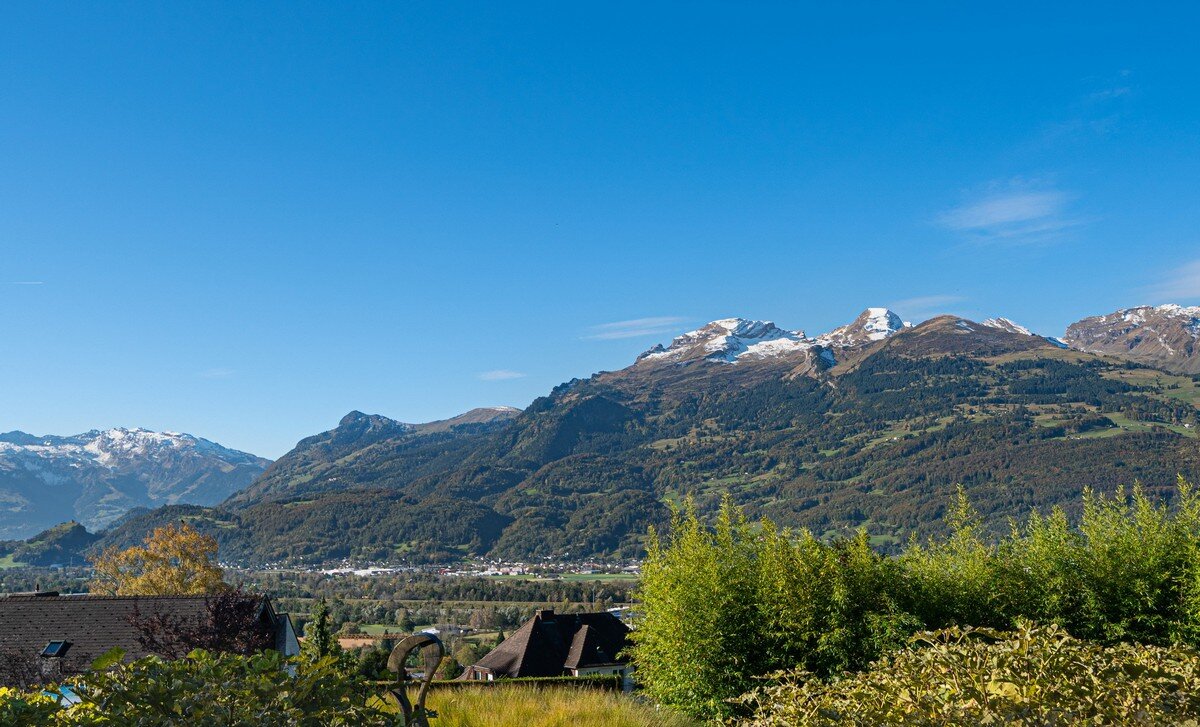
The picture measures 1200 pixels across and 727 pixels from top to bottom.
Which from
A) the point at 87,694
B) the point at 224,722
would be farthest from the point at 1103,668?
the point at 87,694

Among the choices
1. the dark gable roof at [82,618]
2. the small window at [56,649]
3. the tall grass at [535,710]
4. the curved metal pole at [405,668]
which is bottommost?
the small window at [56,649]

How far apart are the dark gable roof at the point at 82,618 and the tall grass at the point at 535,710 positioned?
21.6 m

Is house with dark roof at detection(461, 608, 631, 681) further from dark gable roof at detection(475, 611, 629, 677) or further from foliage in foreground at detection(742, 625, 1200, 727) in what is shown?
foliage in foreground at detection(742, 625, 1200, 727)

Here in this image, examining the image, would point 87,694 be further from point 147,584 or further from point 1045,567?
point 147,584

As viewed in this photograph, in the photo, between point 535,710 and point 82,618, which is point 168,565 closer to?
point 82,618

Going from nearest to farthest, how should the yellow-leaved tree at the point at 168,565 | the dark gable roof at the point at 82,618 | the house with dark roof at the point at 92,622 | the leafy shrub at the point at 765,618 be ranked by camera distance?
the leafy shrub at the point at 765,618 → the house with dark roof at the point at 92,622 → the dark gable roof at the point at 82,618 → the yellow-leaved tree at the point at 168,565

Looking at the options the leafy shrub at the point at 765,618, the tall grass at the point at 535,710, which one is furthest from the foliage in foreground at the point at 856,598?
the tall grass at the point at 535,710

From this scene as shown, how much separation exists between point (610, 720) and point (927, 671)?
10.4 ft

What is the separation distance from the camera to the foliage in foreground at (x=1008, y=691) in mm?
5035

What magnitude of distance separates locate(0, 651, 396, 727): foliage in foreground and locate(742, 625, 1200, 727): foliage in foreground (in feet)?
9.25

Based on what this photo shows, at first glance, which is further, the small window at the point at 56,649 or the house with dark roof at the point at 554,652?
the house with dark roof at the point at 554,652

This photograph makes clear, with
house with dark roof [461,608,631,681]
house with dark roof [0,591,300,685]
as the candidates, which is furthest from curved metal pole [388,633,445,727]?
house with dark roof [461,608,631,681]

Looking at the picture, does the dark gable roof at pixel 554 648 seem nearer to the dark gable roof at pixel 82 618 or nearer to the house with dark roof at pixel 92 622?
the house with dark roof at pixel 92 622

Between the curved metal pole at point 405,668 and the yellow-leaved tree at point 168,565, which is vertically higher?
the curved metal pole at point 405,668
